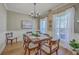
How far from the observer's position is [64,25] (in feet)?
6.57

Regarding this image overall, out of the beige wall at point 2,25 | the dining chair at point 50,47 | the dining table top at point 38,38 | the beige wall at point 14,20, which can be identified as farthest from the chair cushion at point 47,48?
the beige wall at point 2,25

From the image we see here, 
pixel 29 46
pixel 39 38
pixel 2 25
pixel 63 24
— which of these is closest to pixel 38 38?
pixel 39 38

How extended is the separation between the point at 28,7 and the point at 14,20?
0.31 m

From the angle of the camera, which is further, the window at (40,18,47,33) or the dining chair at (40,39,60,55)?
the window at (40,18,47,33)

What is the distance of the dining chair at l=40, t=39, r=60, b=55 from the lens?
76.1 inches

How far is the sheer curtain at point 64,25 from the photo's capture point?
1.92m

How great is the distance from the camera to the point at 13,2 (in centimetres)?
189

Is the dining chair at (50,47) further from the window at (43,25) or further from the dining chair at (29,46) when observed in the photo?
the window at (43,25)

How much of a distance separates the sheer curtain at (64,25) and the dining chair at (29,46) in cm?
34

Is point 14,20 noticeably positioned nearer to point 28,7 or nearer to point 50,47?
point 28,7

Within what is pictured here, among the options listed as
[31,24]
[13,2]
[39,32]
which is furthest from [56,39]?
[13,2]

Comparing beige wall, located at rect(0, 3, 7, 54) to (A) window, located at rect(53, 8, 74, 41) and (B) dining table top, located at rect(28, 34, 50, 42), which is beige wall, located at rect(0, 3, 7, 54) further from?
(A) window, located at rect(53, 8, 74, 41)

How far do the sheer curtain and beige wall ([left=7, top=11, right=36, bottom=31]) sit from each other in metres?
0.46

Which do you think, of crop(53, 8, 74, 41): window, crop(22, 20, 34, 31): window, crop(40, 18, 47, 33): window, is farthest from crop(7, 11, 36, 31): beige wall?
crop(53, 8, 74, 41): window
